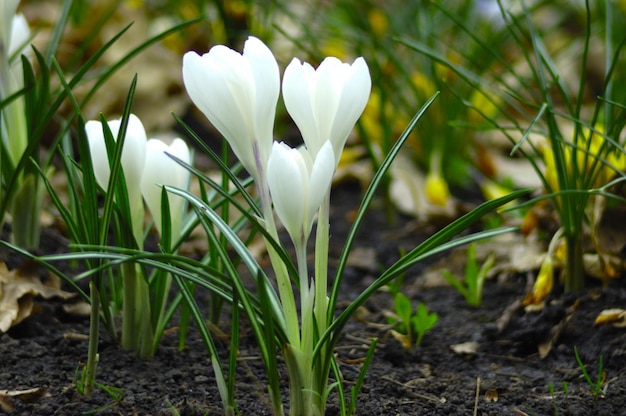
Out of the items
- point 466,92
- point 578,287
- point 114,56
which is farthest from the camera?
point 114,56

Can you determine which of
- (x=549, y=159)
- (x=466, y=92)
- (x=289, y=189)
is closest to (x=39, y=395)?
(x=289, y=189)

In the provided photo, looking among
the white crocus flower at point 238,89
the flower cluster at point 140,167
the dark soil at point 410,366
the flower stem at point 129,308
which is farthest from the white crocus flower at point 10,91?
the white crocus flower at point 238,89

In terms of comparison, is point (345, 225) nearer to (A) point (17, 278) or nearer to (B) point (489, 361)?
A: (B) point (489, 361)

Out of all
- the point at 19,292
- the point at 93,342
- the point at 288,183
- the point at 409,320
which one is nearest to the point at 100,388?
the point at 93,342

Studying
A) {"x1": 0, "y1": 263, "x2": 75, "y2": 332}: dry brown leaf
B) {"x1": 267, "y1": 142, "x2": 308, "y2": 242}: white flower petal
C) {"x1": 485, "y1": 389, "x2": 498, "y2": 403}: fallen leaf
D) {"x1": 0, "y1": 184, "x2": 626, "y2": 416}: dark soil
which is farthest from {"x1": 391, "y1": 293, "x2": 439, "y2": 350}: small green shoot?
{"x1": 0, "y1": 263, "x2": 75, "y2": 332}: dry brown leaf

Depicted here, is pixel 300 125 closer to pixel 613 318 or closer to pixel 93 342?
pixel 93 342

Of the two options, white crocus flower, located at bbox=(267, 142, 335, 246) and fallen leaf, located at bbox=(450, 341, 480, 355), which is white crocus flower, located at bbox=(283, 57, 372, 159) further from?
fallen leaf, located at bbox=(450, 341, 480, 355)

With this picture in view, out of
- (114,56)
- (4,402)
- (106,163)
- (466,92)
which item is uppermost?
(114,56)
